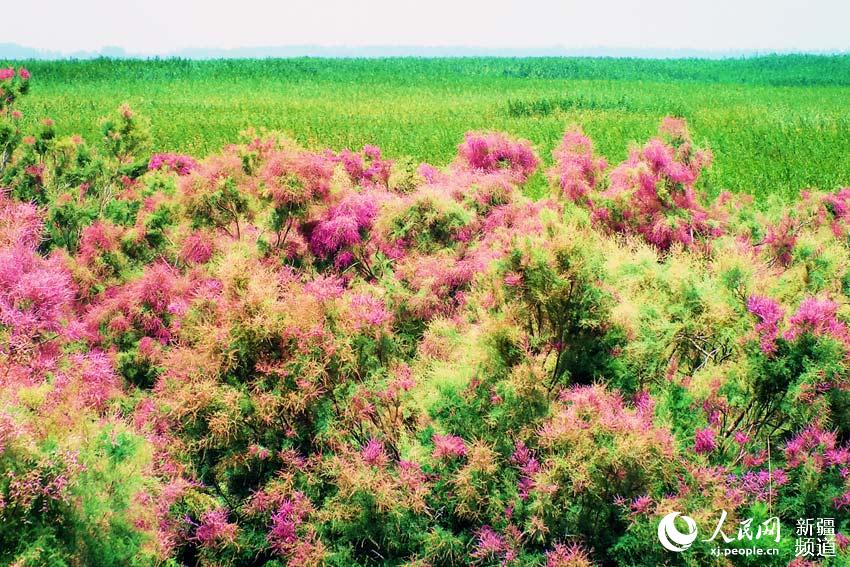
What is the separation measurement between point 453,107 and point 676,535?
3289 centimetres

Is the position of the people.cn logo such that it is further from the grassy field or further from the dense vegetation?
the grassy field

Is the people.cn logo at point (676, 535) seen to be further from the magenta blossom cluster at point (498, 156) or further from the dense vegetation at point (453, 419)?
the magenta blossom cluster at point (498, 156)

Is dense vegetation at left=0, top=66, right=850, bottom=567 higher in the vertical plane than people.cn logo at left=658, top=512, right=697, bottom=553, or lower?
higher

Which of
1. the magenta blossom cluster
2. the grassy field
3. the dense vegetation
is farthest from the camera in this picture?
the grassy field

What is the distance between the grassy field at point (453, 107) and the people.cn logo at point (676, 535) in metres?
8.27

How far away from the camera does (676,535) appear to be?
608 centimetres

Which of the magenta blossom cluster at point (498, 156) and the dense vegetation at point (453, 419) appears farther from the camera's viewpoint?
the magenta blossom cluster at point (498, 156)

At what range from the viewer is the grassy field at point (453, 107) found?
24.6 m

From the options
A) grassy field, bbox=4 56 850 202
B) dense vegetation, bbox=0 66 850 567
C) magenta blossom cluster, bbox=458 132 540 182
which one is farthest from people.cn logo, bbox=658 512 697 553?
grassy field, bbox=4 56 850 202

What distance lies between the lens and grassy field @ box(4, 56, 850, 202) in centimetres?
2462

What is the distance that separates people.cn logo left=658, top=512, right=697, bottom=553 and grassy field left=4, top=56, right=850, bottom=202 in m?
8.27

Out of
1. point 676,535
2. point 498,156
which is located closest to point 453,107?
point 498,156

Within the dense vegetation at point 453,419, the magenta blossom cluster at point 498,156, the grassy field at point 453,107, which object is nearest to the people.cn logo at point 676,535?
the dense vegetation at point 453,419

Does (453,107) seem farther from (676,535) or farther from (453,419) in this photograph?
(676,535)
